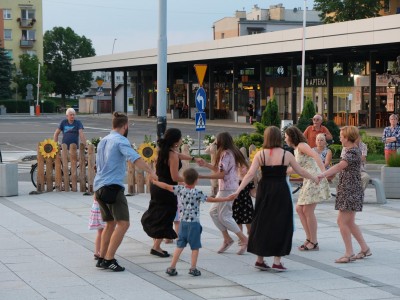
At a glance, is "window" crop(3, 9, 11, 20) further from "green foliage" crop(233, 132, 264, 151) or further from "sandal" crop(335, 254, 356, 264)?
"sandal" crop(335, 254, 356, 264)

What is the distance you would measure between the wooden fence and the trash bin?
661 mm

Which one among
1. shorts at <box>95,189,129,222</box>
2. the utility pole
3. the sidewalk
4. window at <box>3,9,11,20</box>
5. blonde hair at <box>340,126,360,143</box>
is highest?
window at <box>3,9,11,20</box>

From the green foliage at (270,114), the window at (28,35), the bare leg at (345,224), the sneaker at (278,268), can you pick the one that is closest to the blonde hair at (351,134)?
the bare leg at (345,224)

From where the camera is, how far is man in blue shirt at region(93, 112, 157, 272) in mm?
10727

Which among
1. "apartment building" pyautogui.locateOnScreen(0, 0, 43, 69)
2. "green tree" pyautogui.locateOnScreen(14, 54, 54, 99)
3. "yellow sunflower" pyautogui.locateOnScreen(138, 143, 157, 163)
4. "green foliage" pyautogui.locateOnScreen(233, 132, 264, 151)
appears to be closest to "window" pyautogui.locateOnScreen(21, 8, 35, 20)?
"apartment building" pyautogui.locateOnScreen(0, 0, 43, 69)

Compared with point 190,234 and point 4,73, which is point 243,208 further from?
point 4,73

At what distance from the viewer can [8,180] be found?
18766mm

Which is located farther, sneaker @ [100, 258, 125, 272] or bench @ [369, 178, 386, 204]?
bench @ [369, 178, 386, 204]

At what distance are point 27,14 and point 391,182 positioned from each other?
4363 inches

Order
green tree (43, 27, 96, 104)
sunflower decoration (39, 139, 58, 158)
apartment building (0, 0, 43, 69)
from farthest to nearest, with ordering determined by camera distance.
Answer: green tree (43, 27, 96, 104) → apartment building (0, 0, 43, 69) → sunflower decoration (39, 139, 58, 158)

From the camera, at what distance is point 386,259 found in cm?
1167

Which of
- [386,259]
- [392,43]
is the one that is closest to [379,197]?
[386,259]

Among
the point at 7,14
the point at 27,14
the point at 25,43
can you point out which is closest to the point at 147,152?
the point at 25,43

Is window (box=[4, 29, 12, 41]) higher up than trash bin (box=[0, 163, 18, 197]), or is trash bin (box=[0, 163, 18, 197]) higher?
window (box=[4, 29, 12, 41])
